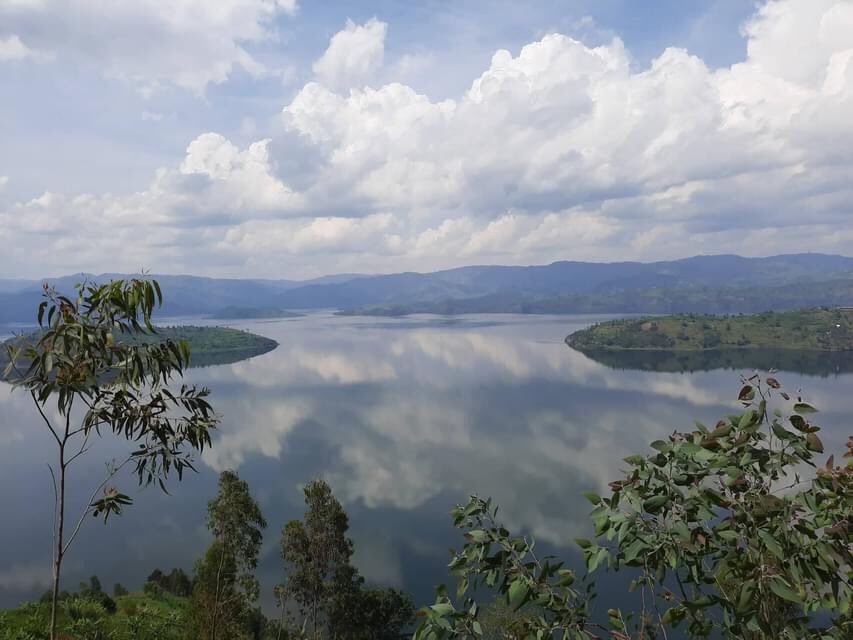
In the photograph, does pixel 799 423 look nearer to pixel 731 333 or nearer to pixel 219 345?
pixel 219 345

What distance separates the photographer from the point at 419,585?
119 feet

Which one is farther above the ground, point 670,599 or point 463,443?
point 670,599

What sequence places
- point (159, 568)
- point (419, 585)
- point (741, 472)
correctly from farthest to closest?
point (159, 568) → point (419, 585) → point (741, 472)

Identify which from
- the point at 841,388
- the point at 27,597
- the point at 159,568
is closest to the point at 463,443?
the point at 159,568

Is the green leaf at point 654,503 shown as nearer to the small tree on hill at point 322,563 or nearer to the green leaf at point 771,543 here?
the green leaf at point 771,543

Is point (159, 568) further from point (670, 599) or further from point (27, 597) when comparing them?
point (670, 599)

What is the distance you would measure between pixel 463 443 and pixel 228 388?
198ft

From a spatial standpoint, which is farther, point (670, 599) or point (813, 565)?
point (670, 599)

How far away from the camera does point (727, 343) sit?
160625 millimetres

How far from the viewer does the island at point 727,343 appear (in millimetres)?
131750

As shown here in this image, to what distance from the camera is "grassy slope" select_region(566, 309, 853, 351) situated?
154125mm

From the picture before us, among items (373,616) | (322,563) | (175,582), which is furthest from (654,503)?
(175,582)

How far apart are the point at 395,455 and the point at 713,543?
6317 centimetres

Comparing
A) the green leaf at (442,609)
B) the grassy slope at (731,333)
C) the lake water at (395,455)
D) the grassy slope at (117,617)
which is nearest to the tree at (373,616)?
the lake water at (395,455)
